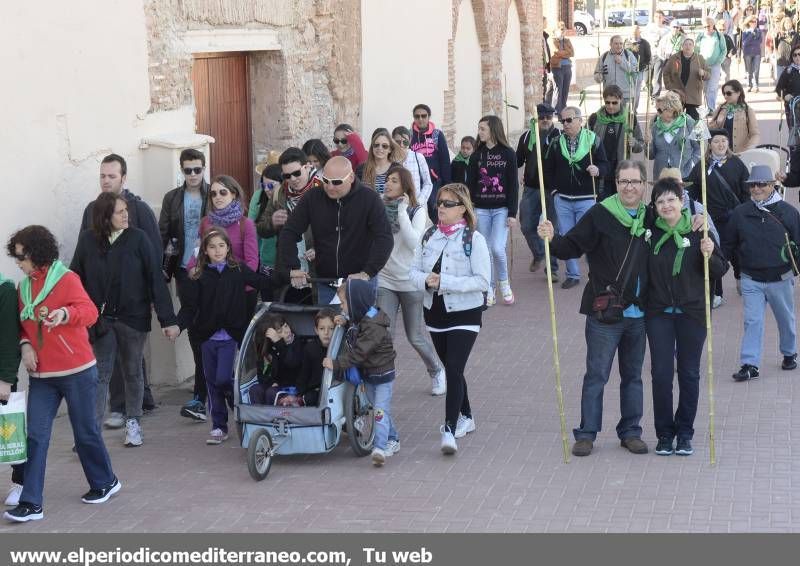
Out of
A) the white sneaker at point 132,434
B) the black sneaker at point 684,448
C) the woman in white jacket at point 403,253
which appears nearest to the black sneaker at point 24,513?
the white sneaker at point 132,434

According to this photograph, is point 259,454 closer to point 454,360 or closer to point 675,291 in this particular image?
point 454,360

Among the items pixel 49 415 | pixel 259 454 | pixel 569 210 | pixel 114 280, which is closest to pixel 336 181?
pixel 114 280

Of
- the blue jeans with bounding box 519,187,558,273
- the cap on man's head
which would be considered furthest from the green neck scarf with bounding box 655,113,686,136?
the blue jeans with bounding box 519,187,558,273

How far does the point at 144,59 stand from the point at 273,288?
2308 mm

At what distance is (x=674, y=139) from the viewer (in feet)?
47.0

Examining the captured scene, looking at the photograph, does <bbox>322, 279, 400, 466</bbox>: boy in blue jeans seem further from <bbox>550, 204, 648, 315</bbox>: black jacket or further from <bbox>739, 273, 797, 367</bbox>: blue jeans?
<bbox>739, 273, 797, 367</bbox>: blue jeans

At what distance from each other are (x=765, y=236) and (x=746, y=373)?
104 cm

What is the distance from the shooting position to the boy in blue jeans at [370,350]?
28.0 feet

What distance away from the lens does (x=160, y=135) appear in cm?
1095

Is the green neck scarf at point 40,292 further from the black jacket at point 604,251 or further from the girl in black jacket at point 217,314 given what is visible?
the black jacket at point 604,251

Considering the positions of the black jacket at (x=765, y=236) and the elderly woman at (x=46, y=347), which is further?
the black jacket at (x=765, y=236)

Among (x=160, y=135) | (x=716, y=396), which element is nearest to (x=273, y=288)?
(x=160, y=135)

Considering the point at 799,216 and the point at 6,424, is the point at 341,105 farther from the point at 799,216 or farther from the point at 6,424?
the point at 6,424

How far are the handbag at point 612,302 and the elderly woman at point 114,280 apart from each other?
9.10 feet
